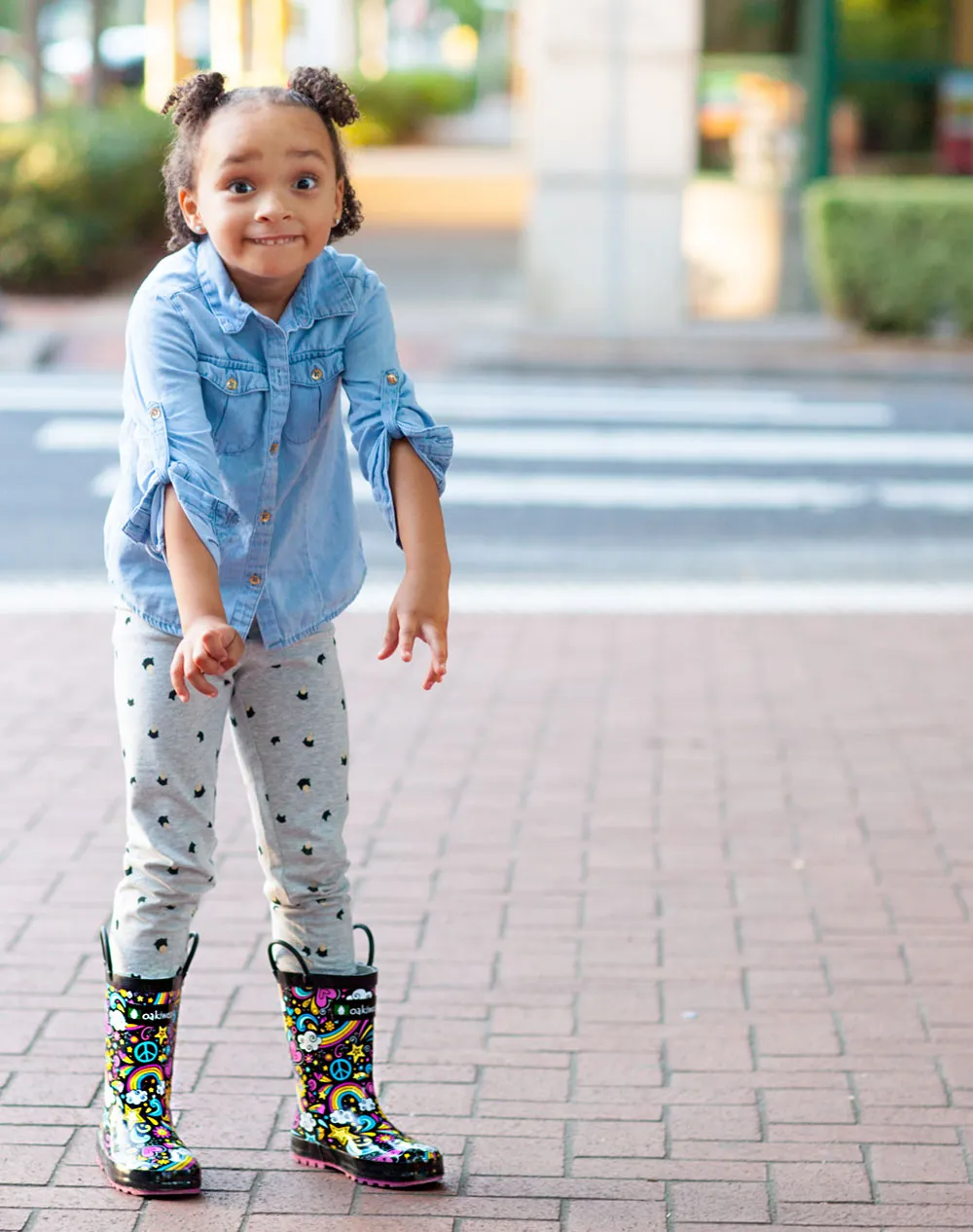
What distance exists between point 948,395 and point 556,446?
130 inches

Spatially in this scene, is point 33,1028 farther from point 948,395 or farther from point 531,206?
point 531,206

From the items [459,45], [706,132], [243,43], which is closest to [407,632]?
[706,132]

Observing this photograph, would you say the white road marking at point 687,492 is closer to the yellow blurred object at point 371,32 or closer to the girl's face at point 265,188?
the girl's face at point 265,188

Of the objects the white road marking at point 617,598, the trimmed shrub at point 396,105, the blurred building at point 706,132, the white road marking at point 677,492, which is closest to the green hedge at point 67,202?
the blurred building at point 706,132

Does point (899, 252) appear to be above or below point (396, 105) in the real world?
above

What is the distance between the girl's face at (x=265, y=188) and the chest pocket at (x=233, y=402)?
146mm

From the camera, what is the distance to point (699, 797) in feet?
16.9

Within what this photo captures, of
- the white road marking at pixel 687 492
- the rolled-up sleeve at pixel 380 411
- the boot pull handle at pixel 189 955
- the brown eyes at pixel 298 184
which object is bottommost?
the white road marking at pixel 687 492

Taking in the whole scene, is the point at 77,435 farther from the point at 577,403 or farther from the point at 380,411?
the point at 380,411

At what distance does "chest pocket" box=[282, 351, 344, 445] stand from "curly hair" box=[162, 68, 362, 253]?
0.27 m

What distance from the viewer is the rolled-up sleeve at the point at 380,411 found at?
2.88 m

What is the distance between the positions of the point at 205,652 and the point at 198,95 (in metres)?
0.83

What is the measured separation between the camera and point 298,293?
2.91 m

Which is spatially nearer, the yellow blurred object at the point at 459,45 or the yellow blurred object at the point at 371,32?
the yellow blurred object at the point at 371,32
